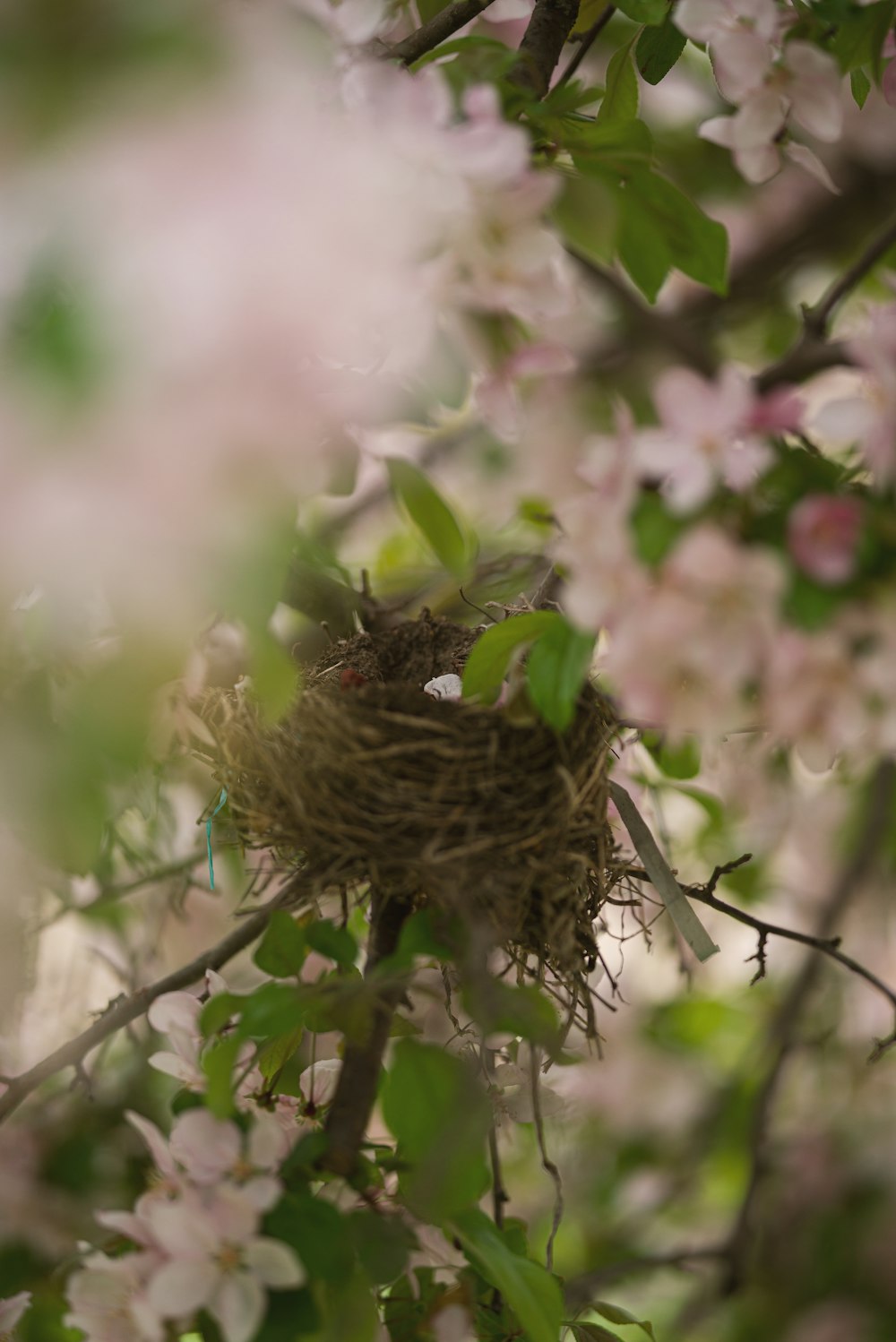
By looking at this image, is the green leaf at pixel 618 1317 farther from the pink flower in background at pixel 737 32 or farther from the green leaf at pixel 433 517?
the pink flower in background at pixel 737 32

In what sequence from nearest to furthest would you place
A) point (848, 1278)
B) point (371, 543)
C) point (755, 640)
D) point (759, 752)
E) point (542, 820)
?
1. point (755, 640)
2. point (542, 820)
3. point (759, 752)
4. point (371, 543)
5. point (848, 1278)

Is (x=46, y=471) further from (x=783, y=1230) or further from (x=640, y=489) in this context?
(x=783, y=1230)

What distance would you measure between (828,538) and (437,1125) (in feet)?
1.04

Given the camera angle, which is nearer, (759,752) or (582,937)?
(582,937)

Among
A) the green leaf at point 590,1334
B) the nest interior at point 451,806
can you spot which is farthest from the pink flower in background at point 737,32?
the green leaf at point 590,1334

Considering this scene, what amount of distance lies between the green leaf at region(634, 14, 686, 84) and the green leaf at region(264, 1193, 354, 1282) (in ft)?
2.28

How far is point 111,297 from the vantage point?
279 millimetres

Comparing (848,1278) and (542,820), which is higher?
(542,820)

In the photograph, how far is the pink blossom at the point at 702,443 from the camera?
440 millimetres

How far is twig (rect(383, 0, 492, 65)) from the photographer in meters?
0.67

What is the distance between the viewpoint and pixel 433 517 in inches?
19.9

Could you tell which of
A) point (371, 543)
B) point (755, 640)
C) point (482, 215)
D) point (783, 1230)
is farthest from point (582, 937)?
point (783, 1230)

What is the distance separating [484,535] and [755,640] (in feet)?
2.82

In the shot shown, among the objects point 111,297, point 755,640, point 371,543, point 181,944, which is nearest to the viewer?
point 111,297
